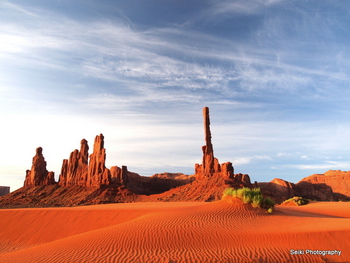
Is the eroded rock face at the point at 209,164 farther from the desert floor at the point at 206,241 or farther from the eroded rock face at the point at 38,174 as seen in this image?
the eroded rock face at the point at 38,174

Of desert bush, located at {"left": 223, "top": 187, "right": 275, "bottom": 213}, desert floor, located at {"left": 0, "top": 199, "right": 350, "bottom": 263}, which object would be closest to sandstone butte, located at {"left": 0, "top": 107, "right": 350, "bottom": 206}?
desert bush, located at {"left": 223, "top": 187, "right": 275, "bottom": 213}

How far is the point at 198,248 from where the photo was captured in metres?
11.2

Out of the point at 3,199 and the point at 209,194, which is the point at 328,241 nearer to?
the point at 209,194

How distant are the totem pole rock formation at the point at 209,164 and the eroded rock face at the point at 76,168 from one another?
3369cm

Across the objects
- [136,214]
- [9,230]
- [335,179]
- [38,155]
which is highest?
[38,155]

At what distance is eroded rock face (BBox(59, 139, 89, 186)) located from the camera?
2982 inches

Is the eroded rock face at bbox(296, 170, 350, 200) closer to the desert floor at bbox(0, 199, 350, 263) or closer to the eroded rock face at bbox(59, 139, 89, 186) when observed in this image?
the eroded rock face at bbox(59, 139, 89, 186)

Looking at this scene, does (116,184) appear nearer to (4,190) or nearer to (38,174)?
(38,174)

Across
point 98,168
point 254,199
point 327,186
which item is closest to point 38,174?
point 98,168

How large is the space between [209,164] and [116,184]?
83.8 feet

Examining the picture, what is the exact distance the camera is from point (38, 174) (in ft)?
260

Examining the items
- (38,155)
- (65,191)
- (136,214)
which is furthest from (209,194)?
(38,155)

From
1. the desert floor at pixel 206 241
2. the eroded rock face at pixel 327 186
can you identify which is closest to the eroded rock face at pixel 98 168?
the eroded rock face at pixel 327 186

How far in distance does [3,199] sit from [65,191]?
14155mm
